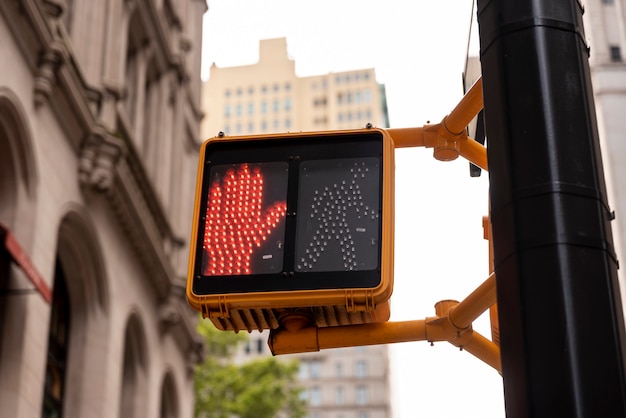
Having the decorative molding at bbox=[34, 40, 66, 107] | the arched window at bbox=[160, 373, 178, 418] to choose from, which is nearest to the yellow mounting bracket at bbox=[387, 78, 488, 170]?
the decorative molding at bbox=[34, 40, 66, 107]

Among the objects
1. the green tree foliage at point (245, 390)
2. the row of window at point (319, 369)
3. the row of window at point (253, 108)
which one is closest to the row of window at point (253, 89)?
the row of window at point (253, 108)

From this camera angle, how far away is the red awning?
719 inches

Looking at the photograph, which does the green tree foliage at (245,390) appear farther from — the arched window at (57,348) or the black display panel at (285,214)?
the black display panel at (285,214)

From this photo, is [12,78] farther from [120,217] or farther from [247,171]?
[247,171]

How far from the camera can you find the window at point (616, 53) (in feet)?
100

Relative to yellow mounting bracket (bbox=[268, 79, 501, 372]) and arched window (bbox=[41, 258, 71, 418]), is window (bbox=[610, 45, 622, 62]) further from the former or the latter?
yellow mounting bracket (bbox=[268, 79, 501, 372])

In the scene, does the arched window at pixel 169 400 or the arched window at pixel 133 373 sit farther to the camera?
the arched window at pixel 169 400

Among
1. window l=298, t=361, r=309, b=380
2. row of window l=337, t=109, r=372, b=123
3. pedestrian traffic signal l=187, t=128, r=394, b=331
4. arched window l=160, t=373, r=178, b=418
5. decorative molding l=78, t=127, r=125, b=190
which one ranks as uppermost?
row of window l=337, t=109, r=372, b=123

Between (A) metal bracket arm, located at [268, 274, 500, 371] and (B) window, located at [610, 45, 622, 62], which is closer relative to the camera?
(A) metal bracket arm, located at [268, 274, 500, 371]

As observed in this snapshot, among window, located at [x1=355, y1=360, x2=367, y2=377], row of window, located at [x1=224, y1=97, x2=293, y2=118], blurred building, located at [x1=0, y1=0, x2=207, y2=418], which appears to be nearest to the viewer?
blurred building, located at [x1=0, y1=0, x2=207, y2=418]

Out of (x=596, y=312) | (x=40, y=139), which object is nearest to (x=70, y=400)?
(x=40, y=139)

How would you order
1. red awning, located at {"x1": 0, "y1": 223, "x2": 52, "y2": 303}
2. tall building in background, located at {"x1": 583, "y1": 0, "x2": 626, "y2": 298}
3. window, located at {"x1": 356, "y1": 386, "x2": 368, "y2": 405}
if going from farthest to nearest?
window, located at {"x1": 356, "y1": 386, "x2": 368, "y2": 405} → tall building in background, located at {"x1": 583, "y1": 0, "x2": 626, "y2": 298} → red awning, located at {"x1": 0, "y1": 223, "x2": 52, "y2": 303}

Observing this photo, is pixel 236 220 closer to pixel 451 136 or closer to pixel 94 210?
pixel 451 136

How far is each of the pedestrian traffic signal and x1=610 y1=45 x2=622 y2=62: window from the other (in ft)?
88.5
